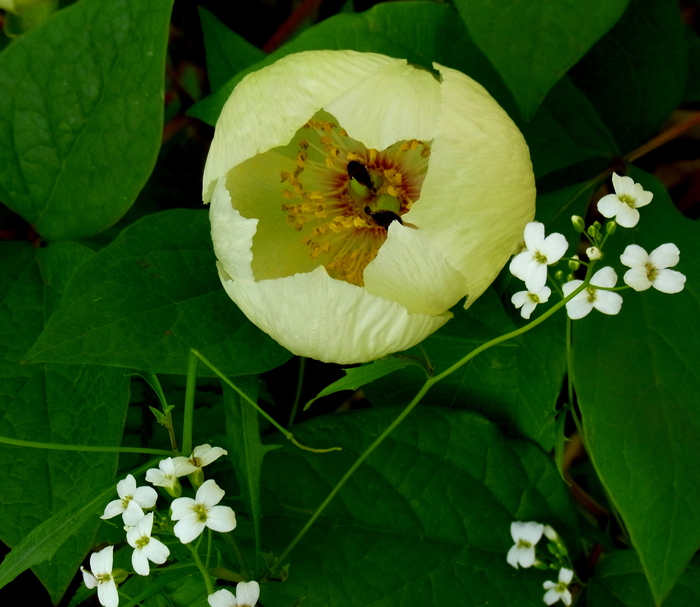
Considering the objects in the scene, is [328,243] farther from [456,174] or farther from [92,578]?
[92,578]

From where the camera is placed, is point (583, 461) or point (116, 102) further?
point (583, 461)

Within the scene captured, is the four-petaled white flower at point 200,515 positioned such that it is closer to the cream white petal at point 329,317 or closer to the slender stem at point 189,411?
the slender stem at point 189,411

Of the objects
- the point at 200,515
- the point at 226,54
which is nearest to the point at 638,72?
the point at 226,54

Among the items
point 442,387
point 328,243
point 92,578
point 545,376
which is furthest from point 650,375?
point 92,578

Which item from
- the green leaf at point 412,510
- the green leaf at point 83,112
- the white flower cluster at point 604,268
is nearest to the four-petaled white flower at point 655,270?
the white flower cluster at point 604,268

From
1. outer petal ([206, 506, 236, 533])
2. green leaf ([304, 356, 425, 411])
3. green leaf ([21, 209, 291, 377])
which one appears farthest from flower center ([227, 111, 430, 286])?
outer petal ([206, 506, 236, 533])

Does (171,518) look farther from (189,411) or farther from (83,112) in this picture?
(83,112)
